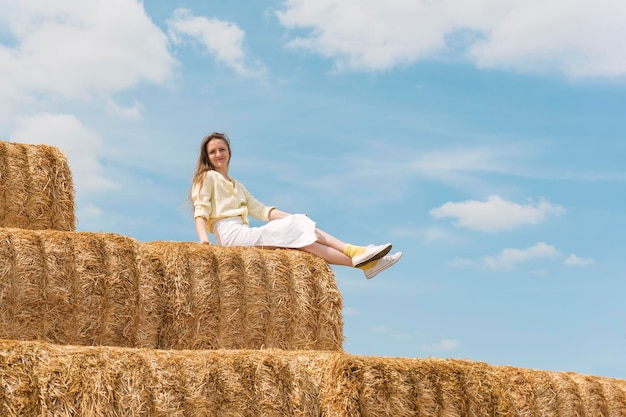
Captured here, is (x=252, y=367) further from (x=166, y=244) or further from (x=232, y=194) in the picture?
(x=232, y=194)

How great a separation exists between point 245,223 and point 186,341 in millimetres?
1874

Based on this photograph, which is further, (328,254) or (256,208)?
(256,208)

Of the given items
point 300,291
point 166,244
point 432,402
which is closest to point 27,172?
point 166,244

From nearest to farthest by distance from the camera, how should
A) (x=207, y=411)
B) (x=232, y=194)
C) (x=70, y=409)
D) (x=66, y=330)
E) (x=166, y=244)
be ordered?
(x=70, y=409) → (x=207, y=411) → (x=66, y=330) → (x=166, y=244) → (x=232, y=194)

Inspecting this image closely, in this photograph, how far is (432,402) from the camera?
14.4ft

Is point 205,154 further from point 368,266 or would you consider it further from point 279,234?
point 368,266

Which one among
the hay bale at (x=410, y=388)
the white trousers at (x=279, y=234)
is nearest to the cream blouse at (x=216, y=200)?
the white trousers at (x=279, y=234)

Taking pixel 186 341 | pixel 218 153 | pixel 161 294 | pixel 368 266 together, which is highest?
pixel 218 153

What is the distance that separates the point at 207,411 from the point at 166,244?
1.97 metres

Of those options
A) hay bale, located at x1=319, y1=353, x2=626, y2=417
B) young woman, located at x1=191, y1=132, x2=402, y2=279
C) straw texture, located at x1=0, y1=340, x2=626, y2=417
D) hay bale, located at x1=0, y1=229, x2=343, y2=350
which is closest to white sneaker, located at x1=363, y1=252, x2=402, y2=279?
young woman, located at x1=191, y1=132, x2=402, y2=279

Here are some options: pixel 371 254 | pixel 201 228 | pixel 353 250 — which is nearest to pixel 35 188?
pixel 201 228

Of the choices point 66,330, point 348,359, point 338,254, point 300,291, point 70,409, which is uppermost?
point 338,254

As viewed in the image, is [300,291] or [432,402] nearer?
[432,402]

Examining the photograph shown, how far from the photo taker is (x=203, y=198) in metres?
7.07
